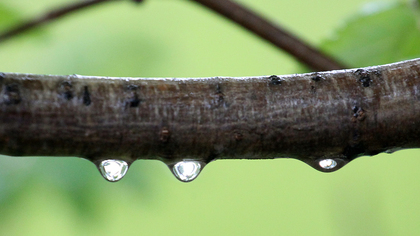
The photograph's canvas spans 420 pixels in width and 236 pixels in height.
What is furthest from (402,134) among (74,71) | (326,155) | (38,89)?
(74,71)

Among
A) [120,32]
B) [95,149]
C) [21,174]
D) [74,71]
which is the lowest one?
[95,149]

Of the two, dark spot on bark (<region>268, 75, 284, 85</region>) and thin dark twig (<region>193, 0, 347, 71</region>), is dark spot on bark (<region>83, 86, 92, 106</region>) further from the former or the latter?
thin dark twig (<region>193, 0, 347, 71</region>)

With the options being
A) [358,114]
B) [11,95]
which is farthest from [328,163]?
[11,95]

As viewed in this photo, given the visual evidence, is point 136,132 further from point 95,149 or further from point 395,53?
point 395,53

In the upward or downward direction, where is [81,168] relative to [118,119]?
upward

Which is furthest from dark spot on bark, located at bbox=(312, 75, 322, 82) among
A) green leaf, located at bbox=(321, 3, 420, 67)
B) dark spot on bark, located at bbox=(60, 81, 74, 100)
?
green leaf, located at bbox=(321, 3, 420, 67)

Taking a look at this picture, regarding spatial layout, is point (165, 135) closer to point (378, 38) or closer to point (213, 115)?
point (213, 115)

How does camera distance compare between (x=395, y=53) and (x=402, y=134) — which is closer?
(x=402, y=134)
